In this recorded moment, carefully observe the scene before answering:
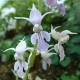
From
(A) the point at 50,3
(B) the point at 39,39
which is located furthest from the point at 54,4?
(B) the point at 39,39

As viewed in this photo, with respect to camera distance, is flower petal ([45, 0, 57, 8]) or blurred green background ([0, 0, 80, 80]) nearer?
flower petal ([45, 0, 57, 8])

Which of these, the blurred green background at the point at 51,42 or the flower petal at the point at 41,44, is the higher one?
the flower petal at the point at 41,44

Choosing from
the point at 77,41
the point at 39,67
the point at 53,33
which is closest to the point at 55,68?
the point at 39,67

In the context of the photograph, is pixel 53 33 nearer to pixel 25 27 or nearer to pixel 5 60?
pixel 5 60

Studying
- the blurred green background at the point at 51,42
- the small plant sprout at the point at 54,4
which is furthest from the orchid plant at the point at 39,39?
the blurred green background at the point at 51,42

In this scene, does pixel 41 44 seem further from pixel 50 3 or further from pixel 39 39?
pixel 50 3

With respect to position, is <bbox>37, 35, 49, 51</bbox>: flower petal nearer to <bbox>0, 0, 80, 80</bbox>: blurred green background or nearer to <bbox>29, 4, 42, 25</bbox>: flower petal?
<bbox>29, 4, 42, 25</bbox>: flower petal

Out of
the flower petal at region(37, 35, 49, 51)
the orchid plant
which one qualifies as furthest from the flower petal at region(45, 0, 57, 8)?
the flower petal at region(37, 35, 49, 51)

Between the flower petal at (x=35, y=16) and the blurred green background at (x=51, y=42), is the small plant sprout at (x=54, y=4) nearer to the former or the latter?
the flower petal at (x=35, y=16)
